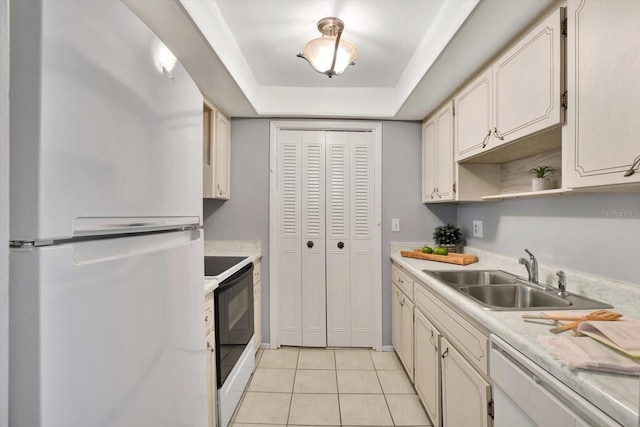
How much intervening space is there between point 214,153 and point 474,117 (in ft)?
6.34

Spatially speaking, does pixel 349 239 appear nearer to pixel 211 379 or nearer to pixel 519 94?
pixel 211 379

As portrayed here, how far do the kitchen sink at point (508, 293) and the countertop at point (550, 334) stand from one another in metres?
0.05

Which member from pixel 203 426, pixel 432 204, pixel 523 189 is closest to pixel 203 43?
pixel 203 426

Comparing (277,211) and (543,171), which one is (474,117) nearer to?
(543,171)

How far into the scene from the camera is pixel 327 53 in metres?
1.70

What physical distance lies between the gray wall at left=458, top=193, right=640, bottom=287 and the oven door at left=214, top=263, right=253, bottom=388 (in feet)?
6.07

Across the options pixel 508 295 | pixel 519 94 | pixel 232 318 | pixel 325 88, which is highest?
pixel 325 88

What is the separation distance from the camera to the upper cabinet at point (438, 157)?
2.15 metres

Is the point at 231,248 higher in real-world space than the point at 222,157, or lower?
lower

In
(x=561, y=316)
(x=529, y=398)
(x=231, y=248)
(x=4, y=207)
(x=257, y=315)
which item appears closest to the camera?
(x=4, y=207)

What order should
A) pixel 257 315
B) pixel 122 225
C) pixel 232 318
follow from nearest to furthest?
pixel 122 225
pixel 232 318
pixel 257 315

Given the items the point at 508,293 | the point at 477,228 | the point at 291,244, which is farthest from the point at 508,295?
the point at 291,244

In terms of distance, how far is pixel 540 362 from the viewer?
0.83 meters

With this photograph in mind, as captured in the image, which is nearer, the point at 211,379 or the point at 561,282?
the point at 561,282
